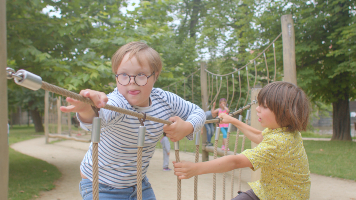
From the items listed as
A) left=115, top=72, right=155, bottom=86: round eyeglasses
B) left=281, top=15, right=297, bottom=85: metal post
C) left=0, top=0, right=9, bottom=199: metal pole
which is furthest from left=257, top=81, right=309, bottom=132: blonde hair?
left=281, top=15, right=297, bottom=85: metal post

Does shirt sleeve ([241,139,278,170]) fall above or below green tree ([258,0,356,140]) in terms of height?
below

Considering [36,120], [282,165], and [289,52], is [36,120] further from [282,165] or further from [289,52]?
[282,165]

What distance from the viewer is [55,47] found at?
5.33 meters

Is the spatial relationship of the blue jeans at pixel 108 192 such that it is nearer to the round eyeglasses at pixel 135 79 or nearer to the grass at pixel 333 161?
the round eyeglasses at pixel 135 79

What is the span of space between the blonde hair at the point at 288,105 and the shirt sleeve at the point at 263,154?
0.18 metres

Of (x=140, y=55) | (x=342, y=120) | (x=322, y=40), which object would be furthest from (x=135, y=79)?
(x=342, y=120)

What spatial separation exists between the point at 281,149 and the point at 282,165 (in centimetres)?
9

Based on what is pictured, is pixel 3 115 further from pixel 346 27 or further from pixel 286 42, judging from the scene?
pixel 346 27

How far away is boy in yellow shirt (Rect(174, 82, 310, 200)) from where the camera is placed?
1.49 metres

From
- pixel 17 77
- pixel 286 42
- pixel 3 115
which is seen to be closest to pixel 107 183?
pixel 3 115

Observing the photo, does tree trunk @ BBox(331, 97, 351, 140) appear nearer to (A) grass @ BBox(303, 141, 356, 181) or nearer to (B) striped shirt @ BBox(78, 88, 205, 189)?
(A) grass @ BBox(303, 141, 356, 181)

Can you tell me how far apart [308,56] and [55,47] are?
844 cm

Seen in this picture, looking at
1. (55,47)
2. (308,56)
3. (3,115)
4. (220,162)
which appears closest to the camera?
(3,115)

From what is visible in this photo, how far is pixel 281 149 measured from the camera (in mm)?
1513
